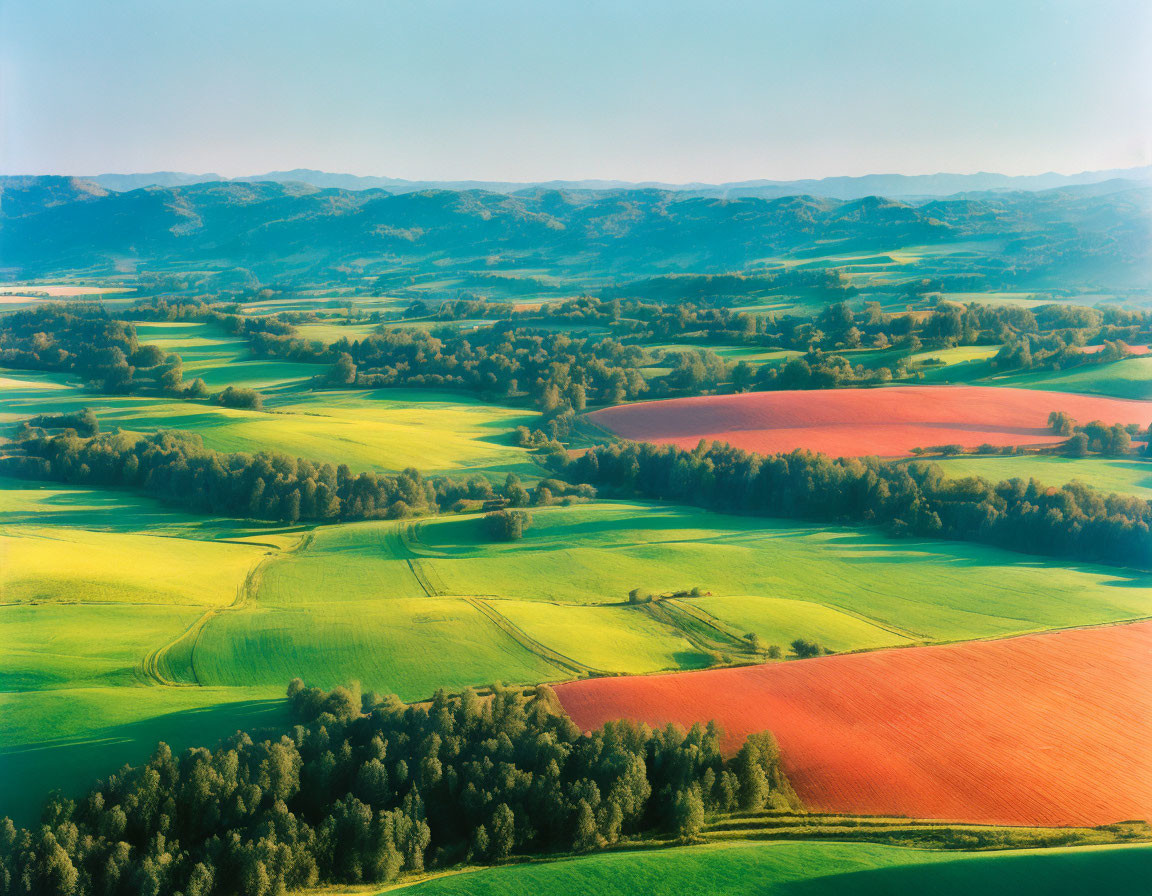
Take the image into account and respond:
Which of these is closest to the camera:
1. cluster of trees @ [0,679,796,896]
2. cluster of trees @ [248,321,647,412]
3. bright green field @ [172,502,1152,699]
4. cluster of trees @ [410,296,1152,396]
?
cluster of trees @ [0,679,796,896]

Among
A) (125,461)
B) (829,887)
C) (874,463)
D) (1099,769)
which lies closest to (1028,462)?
(874,463)

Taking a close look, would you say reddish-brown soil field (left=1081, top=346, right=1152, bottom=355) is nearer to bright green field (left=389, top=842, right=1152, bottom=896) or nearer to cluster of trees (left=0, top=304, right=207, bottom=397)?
bright green field (left=389, top=842, right=1152, bottom=896)

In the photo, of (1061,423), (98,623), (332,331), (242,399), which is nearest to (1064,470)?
(1061,423)

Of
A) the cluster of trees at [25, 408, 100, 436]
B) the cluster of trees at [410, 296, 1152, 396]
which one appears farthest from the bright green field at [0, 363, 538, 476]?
the cluster of trees at [410, 296, 1152, 396]

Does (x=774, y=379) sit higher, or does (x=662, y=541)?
(x=774, y=379)

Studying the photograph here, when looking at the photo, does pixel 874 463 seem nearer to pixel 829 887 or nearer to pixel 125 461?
pixel 829 887

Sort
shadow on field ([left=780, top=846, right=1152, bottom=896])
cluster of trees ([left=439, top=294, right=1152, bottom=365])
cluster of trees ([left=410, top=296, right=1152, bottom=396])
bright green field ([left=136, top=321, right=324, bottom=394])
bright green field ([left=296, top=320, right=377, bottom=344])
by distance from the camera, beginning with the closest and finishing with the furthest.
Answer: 1. shadow on field ([left=780, top=846, right=1152, bottom=896])
2. cluster of trees ([left=410, top=296, right=1152, bottom=396])
3. cluster of trees ([left=439, top=294, right=1152, bottom=365])
4. bright green field ([left=136, top=321, right=324, bottom=394])
5. bright green field ([left=296, top=320, right=377, bottom=344])
